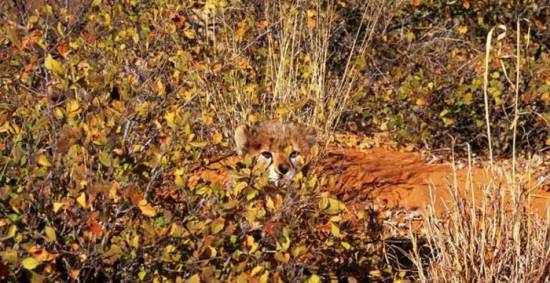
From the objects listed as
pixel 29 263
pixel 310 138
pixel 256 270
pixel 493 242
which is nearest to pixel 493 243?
pixel 493 242

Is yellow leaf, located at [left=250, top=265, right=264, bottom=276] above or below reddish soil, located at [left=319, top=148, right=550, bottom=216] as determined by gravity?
above

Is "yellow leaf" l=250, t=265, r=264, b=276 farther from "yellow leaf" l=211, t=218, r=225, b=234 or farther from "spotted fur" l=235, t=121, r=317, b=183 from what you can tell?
"spotted fur" l=235, t=121, r=317, b=183

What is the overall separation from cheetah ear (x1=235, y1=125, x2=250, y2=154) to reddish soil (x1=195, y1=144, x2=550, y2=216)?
75 centimetres

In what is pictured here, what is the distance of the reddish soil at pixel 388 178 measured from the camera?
5.70m

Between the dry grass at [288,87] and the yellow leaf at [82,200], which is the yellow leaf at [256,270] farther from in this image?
the dry grass at [288,87]

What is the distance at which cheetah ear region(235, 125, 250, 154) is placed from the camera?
459cm

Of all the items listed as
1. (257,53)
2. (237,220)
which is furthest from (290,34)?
(237,220)

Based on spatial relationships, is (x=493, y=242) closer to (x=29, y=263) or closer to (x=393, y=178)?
(x=29, y=263)

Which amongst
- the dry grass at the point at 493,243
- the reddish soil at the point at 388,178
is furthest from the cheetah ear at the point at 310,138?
the dry grass at the point at 493,243

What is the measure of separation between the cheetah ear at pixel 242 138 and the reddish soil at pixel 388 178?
747 mm

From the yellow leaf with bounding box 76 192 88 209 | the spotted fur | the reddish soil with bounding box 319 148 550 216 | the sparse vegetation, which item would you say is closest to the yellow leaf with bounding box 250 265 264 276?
the sparse vegetation

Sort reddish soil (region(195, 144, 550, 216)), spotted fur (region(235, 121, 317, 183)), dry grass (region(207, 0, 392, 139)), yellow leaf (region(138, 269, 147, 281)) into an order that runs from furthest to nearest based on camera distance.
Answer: dry grass (region(207, 0, 392, 139)) < reddish soil (region(195, 144, 550, 216)) < spotted fur (region(235, 121, 317, 183)) < yellow leaf (region(138, 269, 147, 281))

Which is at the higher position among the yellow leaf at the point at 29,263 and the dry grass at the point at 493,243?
the yellow leaf at the point at 29,263

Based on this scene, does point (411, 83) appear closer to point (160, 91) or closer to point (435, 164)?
point (435, 164)
